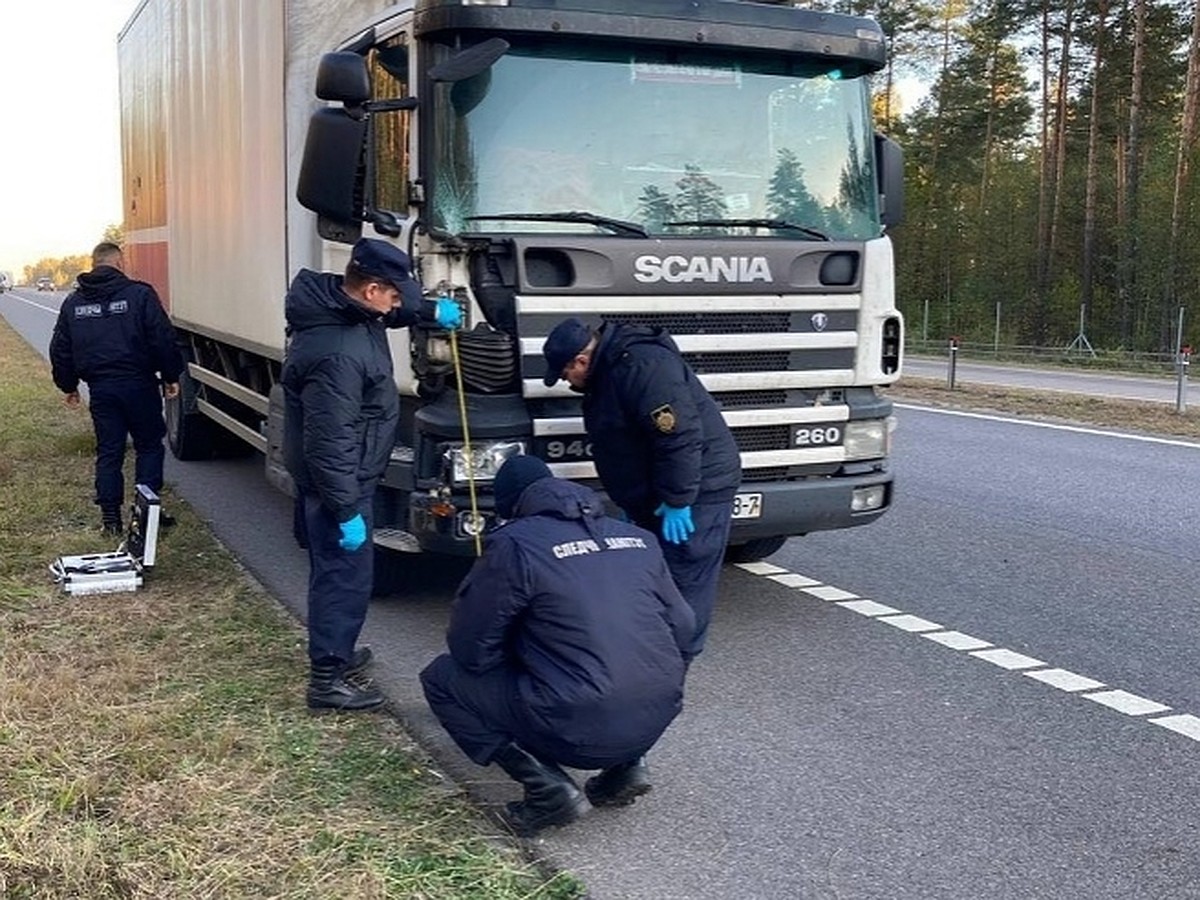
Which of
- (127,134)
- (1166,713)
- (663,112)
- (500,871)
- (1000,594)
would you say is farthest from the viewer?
(127,134)

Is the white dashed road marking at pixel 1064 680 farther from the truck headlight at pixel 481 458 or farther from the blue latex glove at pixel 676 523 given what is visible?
the truck headlight at pixel 481 458

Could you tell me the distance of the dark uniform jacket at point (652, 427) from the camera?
15.8ft

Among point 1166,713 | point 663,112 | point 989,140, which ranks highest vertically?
point 989,140

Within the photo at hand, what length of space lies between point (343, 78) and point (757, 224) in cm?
195

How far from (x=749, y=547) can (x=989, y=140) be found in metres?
42.0

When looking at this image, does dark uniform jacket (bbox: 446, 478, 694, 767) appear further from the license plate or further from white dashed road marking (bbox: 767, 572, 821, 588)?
white dashed road marking (bbox: 767, 572, 821, 588)

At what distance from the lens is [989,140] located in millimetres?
46094

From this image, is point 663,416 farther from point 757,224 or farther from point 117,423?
point 117,423

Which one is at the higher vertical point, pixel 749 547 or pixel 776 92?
pixel 776 92

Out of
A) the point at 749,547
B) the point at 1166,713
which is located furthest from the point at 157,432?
the point at 1166,713

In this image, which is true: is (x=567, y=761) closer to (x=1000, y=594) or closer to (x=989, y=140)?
(x=1000, y=594)

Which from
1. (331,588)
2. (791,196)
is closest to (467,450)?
(331,588)

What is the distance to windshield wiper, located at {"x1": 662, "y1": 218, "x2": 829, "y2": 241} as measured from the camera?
5.88 m

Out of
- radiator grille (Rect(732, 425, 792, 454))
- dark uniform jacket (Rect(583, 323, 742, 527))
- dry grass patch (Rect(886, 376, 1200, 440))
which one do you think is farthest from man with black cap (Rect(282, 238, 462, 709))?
dry grass patch (Rect(886, 376, 1200, 440))
